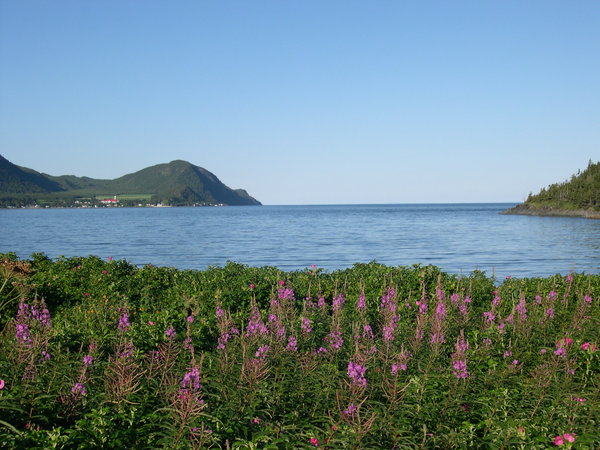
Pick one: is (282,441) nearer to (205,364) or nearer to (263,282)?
(205,364)

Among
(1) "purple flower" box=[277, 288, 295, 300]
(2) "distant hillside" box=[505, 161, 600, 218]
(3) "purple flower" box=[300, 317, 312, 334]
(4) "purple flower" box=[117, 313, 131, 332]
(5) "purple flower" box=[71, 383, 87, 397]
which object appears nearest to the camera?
(5) "purple flower" box=[71, 383, 87, 397]

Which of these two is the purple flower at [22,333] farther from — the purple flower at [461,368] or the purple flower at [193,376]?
the purple flower at [461,368]

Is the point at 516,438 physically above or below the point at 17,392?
below

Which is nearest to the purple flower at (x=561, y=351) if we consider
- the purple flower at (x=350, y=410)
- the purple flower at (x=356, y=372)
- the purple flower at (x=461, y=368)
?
the purple flower at (x=461, y=368)

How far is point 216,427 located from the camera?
396cm

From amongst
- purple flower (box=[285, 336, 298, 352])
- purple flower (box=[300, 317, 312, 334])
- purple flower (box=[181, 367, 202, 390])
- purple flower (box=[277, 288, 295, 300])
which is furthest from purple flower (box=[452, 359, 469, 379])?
purple flower (box=[277, 288, 295, 300])

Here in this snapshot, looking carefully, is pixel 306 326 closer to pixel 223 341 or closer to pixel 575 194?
pixel 223 341

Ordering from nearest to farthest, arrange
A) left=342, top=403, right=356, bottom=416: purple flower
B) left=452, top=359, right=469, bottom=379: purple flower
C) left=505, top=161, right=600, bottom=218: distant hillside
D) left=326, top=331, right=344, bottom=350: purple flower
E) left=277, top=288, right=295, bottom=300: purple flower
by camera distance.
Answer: left=342, top=403, right=356, bottom=416: purple flower < left=452, top=359, right=469, bottom=379: purple flower < left=326, top=331, right=344, bottom=350: purple flower < left=277, top=288, right=295, bottom=300: purple flower < left=505, top=161, right=600, bottom=218: distant hillside

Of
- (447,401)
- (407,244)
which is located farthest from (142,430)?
(407,244)

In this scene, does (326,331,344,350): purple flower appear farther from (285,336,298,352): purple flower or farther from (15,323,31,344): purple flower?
(15,323,31,344): purple flower

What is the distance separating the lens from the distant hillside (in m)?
104

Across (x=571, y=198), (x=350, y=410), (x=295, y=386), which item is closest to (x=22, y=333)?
(x=295, y=386)

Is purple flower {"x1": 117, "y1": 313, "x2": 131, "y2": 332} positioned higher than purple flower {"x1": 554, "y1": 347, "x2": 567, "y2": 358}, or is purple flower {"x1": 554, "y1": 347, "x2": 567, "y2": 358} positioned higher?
purple flower {"x1": 117, "y1": 313, "x2": 131, "y2": 332}

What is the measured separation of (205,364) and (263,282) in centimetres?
499
